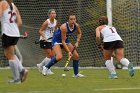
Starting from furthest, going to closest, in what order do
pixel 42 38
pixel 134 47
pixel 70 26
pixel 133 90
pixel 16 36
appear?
pixel 134 47 < pixel 42 38 < pixel 70 26 < pixel 16 36 < pixel 133 90

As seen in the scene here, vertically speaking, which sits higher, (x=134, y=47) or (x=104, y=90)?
(x=104, y=90)

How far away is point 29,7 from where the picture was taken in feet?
61.3

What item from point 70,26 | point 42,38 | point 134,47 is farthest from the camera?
Answer: point 134,47

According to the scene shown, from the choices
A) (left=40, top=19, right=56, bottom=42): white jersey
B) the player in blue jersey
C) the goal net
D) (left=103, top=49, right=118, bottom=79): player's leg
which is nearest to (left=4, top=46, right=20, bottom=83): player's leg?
the player in blue jersey

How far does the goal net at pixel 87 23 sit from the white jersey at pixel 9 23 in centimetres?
846

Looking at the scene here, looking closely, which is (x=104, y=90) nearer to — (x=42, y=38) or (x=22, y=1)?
(x=42, y=38)

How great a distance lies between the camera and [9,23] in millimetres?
9547

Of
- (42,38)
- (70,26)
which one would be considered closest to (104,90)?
(70,26)

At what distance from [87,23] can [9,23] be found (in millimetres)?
9007

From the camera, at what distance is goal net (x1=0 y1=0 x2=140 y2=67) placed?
17953 millimetres

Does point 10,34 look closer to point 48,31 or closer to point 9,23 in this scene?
point 9,23

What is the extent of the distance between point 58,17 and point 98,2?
163cm

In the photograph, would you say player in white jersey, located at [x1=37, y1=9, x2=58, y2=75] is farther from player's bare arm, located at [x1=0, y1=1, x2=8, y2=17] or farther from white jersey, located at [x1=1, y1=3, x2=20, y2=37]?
player's bare arm, located at [x1=0, y1=1, x2=8, y2=17]

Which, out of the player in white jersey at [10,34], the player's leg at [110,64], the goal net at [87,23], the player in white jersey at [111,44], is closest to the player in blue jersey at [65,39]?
the player in white jersey at [111,44]
